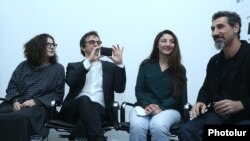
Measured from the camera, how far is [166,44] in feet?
11.4

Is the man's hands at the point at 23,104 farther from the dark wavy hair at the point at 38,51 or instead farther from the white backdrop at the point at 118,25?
the white backdrop at the point at 118,25

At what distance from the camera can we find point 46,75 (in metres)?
3.58

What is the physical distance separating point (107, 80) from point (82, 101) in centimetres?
54

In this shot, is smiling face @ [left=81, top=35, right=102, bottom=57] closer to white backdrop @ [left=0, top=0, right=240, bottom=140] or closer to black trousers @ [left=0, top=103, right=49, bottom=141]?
white backdrop @ [left=0, top=0, right=240, bottom=140]

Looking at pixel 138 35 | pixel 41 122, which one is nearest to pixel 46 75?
pixel 41 122

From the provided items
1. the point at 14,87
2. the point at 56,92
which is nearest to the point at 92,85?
the point at 56,92

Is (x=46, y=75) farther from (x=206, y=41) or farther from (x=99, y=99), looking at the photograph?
(x=206, y=41)

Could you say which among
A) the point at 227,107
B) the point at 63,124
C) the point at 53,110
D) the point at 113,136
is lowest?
the point at 113,136

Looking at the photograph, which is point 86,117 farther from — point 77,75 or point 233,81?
point 233,81

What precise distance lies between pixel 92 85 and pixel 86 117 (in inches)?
24.6

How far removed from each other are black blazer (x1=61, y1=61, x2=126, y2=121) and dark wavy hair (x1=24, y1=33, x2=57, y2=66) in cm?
31

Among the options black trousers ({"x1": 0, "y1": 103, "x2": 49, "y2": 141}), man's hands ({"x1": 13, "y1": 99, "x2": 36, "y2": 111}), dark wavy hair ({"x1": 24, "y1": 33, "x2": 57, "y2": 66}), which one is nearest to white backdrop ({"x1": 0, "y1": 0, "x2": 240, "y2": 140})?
dark wavy hair ({"x1": 24, "y1": 33, "x2": 57, "y2": 66})

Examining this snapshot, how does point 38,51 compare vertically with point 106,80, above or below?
above

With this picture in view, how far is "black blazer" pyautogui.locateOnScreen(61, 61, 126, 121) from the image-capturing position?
344cm
